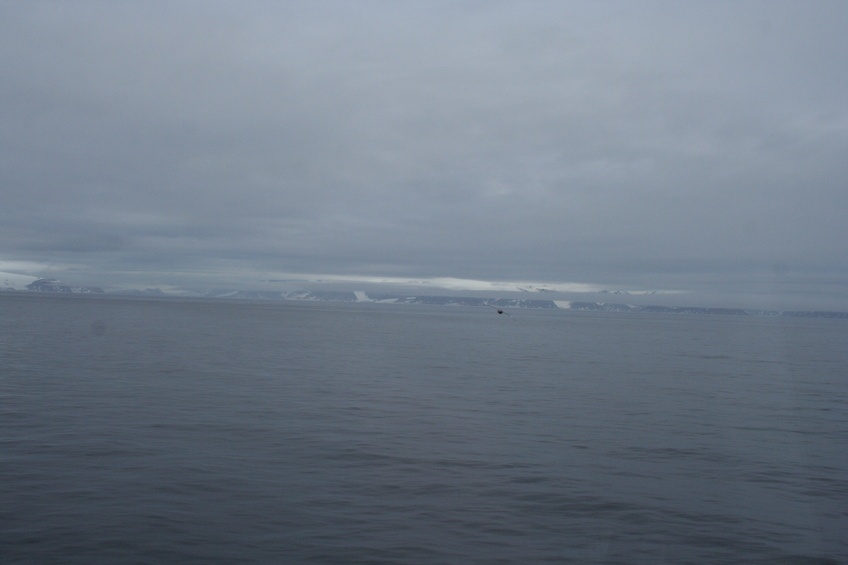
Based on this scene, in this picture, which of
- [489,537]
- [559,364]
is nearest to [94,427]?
[489,537]

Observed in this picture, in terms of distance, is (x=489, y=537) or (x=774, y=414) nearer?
(x=489, y=537)

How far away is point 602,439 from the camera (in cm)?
2344

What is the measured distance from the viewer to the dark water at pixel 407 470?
13.3 meters

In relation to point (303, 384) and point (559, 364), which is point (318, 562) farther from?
point (559, 364)

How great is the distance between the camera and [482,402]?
3127cm

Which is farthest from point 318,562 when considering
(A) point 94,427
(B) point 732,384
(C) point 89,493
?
(B) point 732,384

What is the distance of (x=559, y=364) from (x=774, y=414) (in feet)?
72.0

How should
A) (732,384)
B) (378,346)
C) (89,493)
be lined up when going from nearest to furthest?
1. (89,493)
2. (732,384)
3. (378,346)

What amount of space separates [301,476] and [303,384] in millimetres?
18174

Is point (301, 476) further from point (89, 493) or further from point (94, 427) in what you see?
point (94, 427)

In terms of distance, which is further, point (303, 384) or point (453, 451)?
point (303, 384)

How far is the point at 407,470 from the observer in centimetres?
1869

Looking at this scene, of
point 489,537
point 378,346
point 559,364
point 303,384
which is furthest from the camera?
point 378,346

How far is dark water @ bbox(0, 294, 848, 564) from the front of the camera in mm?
13266
